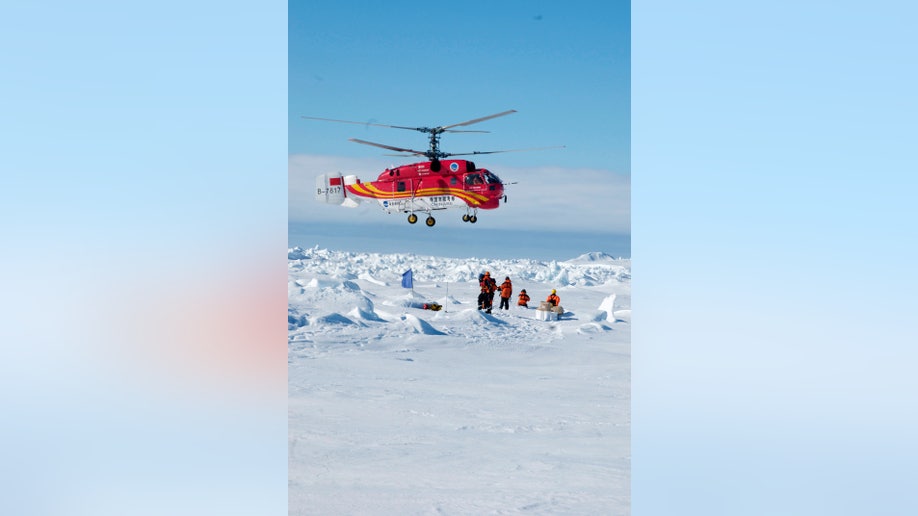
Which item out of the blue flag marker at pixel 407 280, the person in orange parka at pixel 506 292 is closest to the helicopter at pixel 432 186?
the blue flag marker at pixel 407 280

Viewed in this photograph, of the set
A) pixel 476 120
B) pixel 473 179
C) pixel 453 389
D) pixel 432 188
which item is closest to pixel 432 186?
pixel 432 188

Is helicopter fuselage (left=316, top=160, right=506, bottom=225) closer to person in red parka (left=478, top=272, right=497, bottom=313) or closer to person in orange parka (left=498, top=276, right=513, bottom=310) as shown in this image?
person in red parka (left=478, top=272, right=497, bottom=313)

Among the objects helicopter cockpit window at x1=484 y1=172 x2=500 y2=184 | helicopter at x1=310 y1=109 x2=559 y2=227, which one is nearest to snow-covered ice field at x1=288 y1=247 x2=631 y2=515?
helicopter at x1=310 y1=109 x2=559 y2=227

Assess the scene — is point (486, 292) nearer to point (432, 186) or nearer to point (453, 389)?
point (432, 186)

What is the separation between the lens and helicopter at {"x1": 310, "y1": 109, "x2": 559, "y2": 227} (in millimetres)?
7836

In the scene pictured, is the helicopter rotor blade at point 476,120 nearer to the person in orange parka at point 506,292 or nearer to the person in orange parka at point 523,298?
the person in orange parka at point 506,292

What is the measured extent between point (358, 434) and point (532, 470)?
1.37m

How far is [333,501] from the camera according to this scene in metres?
5.74

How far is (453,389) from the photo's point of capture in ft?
24.4

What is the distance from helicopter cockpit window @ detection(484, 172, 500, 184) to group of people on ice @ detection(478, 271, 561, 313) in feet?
4.53

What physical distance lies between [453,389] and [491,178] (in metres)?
2.00

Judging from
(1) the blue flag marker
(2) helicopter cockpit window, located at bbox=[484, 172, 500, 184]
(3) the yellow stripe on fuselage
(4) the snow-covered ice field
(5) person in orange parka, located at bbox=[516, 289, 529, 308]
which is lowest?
(4) the snow-covered ice field

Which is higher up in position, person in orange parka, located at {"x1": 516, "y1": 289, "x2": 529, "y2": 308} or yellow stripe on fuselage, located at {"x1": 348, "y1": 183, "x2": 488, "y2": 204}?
yellow stripe on fuselage, located at {"x1": 348, "y1": 183, "x2": 488, "y2": 204}

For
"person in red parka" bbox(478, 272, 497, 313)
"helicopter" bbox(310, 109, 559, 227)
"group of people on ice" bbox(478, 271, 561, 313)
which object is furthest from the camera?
"group of people on ice" bbox(478, 271, 561, 313)
